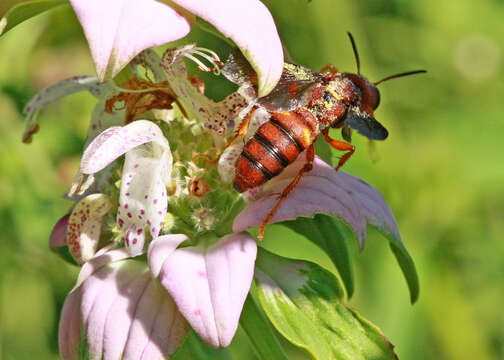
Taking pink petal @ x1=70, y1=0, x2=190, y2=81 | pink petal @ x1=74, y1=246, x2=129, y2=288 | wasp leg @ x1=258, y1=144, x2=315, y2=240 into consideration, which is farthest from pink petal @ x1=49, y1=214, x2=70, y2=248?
pink petal @ x1=70, y1=0, x2=190, y2=81

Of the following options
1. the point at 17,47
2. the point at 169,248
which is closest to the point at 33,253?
the point at 17,47

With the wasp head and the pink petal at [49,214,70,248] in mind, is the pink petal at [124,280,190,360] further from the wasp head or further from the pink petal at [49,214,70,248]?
the wasp head

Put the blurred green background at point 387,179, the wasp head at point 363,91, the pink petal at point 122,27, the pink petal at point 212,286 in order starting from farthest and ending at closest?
the blurred green background at point 387,179, the wasp head at point 363,91, the pink petal at point 212,286, the pink petal at point 122,27

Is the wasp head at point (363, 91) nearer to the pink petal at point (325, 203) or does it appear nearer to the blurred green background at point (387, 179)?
the pink petal at point (325, 203)

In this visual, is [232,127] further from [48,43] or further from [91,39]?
[48,43]

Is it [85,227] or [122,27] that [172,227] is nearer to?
[85,227]

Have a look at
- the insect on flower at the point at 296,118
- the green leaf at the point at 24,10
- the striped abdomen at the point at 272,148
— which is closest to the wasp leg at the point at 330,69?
the insect on flower at the point at 296,118

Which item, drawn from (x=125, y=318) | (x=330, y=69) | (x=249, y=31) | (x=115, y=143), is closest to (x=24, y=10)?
(x=115, y=143)
